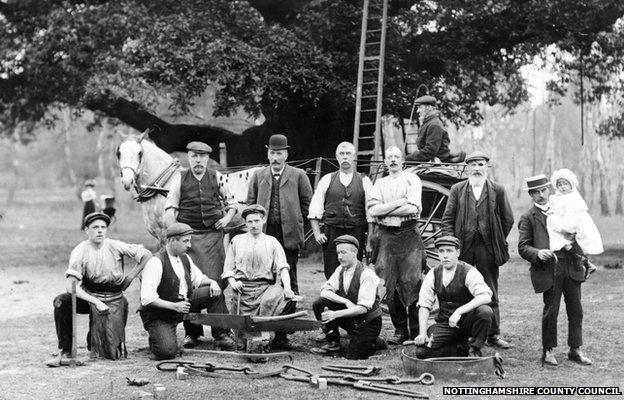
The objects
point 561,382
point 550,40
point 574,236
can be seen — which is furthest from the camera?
point 550,40

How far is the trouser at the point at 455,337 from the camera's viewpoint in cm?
711

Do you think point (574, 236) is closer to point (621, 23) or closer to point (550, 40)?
point (550, 40)

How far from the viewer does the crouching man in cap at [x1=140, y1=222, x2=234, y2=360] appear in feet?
25.3

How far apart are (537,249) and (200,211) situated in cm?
357

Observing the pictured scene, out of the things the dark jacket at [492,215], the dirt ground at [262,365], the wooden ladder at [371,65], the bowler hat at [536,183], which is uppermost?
the wooden ladder at [371,65]

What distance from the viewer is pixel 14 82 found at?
1870cm

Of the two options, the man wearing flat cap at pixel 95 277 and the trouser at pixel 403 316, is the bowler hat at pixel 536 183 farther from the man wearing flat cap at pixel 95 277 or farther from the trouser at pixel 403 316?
the man wearing flat cap at pixel 95 277

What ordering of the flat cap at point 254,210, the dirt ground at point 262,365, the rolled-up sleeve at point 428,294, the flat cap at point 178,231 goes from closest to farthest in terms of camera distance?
1. the dirt ground at point 262,365
2. the rolled-up sleeve at point 428,294
3. the flat cap at point 178,231
4. the flat cap at point 254,210

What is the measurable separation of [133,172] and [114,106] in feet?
23.3

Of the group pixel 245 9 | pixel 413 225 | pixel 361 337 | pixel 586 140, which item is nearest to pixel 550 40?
pixel 245 9

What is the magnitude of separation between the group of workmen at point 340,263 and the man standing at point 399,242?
1 cm

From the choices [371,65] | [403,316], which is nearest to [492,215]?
[403,316]

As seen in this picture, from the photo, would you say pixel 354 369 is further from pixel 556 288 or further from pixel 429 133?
pixel 429 133

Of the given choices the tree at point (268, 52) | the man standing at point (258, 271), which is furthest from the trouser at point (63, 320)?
the tree at point (268, 52)
